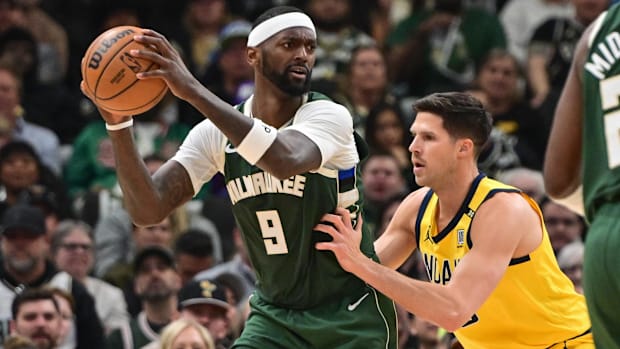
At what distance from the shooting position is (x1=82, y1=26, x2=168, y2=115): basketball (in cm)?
530

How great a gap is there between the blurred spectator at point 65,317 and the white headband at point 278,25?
12.4 feet

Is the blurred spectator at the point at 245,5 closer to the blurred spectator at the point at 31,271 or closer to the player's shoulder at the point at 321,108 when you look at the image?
the blurred spectator at the point at 31,271

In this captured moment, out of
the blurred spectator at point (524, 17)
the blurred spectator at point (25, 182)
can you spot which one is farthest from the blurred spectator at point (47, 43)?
the blurred spectator at point (524, 17)

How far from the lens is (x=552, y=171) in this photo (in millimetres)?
4160

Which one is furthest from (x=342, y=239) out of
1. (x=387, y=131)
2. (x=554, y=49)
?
(x=554, y=49)

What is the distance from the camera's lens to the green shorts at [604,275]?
384cm

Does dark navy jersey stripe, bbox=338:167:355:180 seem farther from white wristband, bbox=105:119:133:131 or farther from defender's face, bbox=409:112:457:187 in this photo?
white wristband, bbox=105:119:133:131

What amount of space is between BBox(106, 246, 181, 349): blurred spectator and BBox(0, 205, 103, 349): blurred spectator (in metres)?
0.21

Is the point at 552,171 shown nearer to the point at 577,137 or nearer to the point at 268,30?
the point at 577,137

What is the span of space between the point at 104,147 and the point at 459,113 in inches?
251

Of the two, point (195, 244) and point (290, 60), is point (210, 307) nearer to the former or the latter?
point (195, 244)

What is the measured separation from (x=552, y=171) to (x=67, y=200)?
777cm

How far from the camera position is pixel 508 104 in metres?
11.9

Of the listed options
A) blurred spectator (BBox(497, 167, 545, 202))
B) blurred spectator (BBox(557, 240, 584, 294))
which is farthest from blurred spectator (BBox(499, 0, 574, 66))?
blurred spectator (BBox(557, 240, 584, 294))
